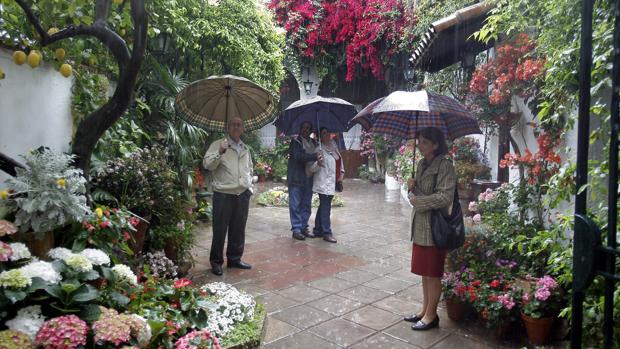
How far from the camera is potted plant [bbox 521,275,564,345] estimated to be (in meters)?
3.77

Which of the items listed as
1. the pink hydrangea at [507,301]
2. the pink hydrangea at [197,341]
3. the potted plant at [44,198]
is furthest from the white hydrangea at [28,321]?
the pink hydrangea at [507,301]

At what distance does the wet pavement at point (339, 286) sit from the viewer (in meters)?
4.11

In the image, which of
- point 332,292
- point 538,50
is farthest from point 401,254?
point 538,50

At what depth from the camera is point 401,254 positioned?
6.80 meters

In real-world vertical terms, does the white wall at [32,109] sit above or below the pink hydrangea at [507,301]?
above

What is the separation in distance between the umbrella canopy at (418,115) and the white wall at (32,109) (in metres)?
3.01

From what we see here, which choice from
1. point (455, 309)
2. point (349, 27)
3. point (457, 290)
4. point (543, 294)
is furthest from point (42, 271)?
point (349, 27)

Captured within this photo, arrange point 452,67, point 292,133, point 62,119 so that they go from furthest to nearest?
point 452,67, point 292,133, point 62,119

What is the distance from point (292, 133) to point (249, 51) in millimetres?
1809

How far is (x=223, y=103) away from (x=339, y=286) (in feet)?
8.04

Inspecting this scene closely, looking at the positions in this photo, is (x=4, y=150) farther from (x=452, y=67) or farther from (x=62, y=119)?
(x=452, y=67)

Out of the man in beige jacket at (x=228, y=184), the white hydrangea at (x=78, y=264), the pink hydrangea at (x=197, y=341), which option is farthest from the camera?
the man in beige jacket at (x=228, y=184)

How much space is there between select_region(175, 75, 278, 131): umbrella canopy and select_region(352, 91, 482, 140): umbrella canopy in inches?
47.9

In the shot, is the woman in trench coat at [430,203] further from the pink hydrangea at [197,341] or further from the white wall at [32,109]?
the white wall at [32,109]
